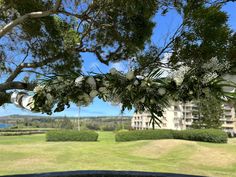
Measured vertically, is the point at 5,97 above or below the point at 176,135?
above

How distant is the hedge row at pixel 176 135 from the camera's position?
18547 mm

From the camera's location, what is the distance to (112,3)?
3.23 metres

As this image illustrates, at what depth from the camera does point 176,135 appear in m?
20.7

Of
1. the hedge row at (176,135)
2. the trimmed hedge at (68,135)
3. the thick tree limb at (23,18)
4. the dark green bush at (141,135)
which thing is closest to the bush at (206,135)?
the hedge row at (176,135)

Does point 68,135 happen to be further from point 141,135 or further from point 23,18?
point 23,18

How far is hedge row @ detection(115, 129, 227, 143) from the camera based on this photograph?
60.8 feet

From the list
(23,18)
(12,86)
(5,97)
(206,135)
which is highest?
(23,18)

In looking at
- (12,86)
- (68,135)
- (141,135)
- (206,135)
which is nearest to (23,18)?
(12,86)

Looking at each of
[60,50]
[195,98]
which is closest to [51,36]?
[60,50]

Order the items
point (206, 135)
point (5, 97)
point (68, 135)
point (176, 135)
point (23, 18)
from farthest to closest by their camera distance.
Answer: point (176, 135) → point (68, 135) → point (206, 135) → point (23, 18) → point (5, 97)

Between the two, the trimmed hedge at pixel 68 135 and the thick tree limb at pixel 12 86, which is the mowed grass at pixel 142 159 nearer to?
the trimmed hedge at pixel 68 135

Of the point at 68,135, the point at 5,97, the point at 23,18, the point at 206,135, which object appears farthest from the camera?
the point at 68,135

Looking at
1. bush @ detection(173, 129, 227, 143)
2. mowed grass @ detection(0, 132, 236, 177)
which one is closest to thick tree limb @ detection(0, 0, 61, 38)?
mowed grass @ detection(0, 132, 236, 177)

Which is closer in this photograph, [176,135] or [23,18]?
[23,18]
